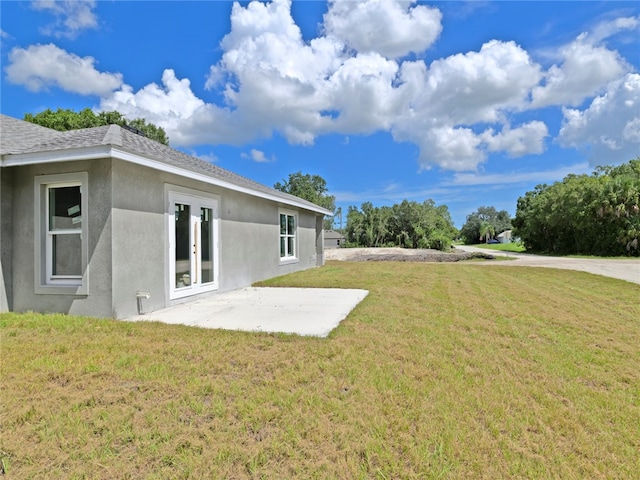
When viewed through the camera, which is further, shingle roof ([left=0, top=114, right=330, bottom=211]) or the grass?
shingle roof ([left=0, top=114, right=330, bottom=211])

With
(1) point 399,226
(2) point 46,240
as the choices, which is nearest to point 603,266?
(2) point 46,240

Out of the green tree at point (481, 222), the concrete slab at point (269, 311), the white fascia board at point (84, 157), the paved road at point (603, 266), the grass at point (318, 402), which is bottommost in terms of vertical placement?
the grass at point (318, 402)

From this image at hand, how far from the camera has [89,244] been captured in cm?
570

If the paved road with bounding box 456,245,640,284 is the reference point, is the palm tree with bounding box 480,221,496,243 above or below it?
→ above

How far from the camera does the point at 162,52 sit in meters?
13.3

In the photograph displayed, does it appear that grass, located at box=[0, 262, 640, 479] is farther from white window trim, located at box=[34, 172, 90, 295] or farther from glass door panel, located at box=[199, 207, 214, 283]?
glass door panel, located at box=[199, 207, 214, 283]

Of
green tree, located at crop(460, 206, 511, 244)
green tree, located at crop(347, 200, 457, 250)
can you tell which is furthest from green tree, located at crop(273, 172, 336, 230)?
green tree, located at crop(460, 206, 511, 244)

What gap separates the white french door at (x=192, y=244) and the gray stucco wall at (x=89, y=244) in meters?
1.40

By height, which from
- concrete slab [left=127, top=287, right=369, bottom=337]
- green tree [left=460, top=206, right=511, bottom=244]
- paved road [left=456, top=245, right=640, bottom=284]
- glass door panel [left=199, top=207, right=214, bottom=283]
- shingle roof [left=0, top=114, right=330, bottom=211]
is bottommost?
concrete slab [left=127, top=287, right=369, bottom=337]

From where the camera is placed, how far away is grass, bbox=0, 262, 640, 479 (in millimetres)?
2232

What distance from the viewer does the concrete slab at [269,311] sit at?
5363 mm

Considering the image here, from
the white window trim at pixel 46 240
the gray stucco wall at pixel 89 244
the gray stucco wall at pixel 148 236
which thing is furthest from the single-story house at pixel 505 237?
the white window trim at pixel 46 240

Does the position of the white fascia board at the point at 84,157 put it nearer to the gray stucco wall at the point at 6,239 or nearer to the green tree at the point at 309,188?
the gray stucco wall at the point at 6,239

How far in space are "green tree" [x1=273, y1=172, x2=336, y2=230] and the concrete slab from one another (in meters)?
56.8
